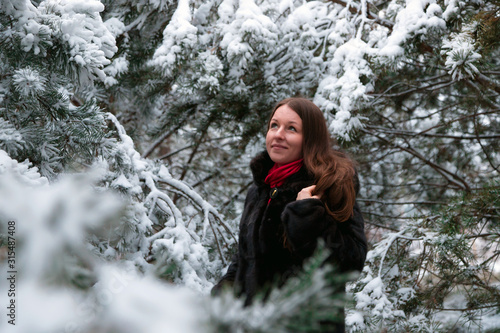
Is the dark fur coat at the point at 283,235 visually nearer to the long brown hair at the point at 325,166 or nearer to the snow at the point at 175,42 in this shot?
the long brown hair at the point at 325,166

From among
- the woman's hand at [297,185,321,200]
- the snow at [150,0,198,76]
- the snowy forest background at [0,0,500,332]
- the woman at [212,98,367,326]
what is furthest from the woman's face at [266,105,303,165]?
the snow at [150,0,198,76]

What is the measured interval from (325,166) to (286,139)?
0.24m

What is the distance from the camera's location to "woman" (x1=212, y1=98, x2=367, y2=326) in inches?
65.6

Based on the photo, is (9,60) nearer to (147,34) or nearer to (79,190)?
(79,190)

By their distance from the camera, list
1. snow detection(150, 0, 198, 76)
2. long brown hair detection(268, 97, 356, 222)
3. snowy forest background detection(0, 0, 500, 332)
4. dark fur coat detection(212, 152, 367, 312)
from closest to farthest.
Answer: snowy forest background detection(0, 0, 500, 332) < dark fur coat detection(212, 152, 367, 312) < long brown hair detection(268, 97, 356, 222) < snow detection(150, 0, 198, 76)

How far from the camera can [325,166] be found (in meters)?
1.89

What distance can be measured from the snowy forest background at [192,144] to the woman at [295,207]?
42cm

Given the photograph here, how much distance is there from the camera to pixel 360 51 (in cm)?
273

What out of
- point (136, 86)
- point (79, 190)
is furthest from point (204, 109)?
point (79, 190)

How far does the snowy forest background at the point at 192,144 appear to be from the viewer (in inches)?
24.8

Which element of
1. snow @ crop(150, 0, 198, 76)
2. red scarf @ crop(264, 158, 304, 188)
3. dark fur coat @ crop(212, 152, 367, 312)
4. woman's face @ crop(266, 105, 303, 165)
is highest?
snow @ crop(150, 0, 198, 76)

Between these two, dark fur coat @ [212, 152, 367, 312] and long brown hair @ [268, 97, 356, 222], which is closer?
dark fur coat @ [212, 152, 367, 312]

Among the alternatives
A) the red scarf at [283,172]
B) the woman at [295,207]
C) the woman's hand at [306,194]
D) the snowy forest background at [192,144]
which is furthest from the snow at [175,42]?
the woman's hand at [306,194]

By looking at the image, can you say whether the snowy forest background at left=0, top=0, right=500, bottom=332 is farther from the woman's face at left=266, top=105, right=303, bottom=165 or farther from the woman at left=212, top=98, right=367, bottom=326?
the woman's face at left=266, top=105, right=303, bottom=165
